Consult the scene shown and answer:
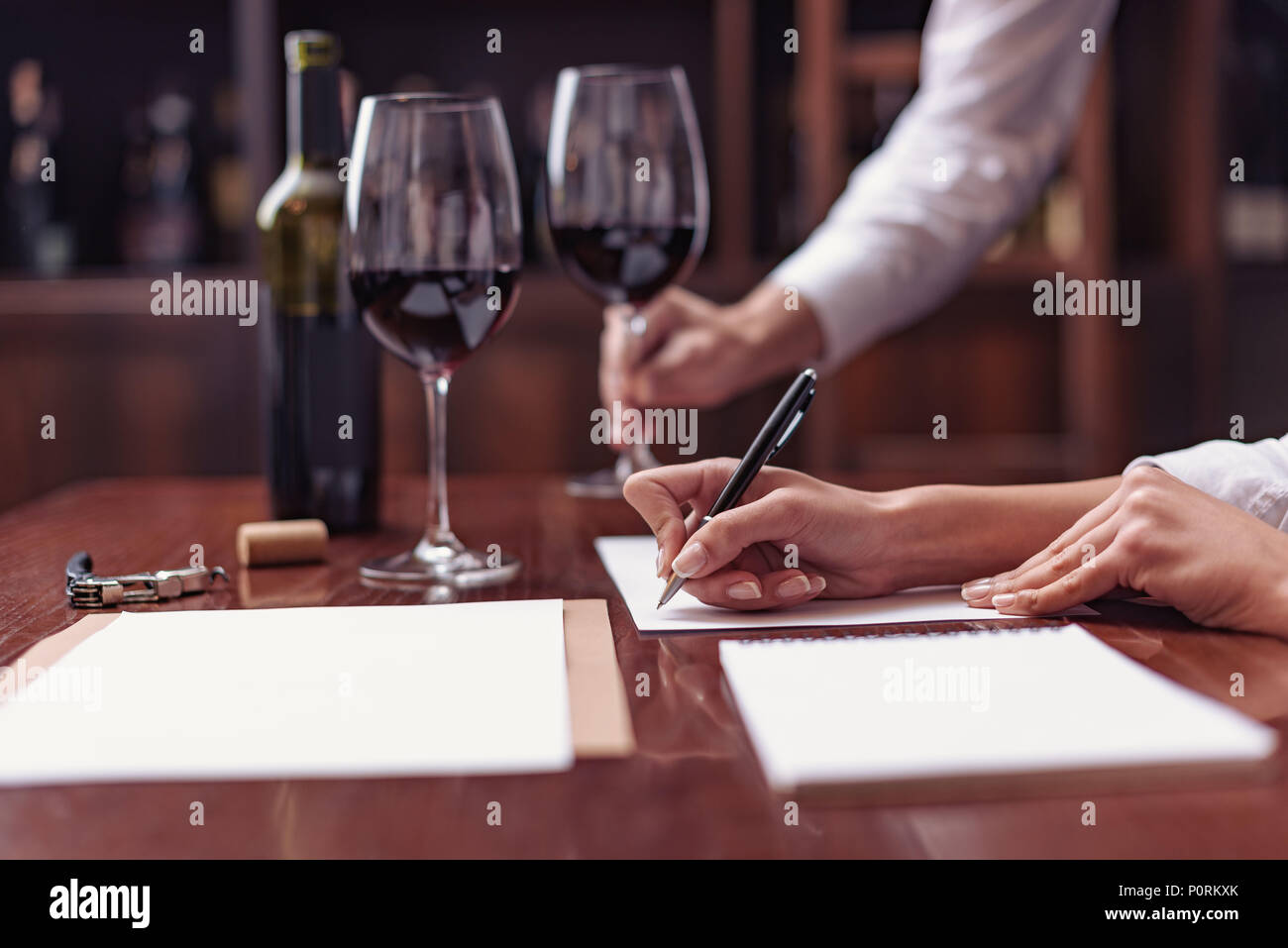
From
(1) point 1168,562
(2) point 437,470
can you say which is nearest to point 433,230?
(2) point 437,470

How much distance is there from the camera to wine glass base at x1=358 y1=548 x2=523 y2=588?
0.76 meters

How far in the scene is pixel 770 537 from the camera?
0.66 m

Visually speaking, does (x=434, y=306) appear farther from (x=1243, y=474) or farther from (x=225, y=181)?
(x=225, y=181)

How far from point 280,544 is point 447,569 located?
0.42 ft

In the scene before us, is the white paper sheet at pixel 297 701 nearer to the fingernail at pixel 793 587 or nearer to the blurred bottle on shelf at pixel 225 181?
the fingernail at pixel 793 587

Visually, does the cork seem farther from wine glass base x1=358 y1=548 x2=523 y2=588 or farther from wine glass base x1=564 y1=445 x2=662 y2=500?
wine glass base x1=564 y1=445 x2=662 y2=500

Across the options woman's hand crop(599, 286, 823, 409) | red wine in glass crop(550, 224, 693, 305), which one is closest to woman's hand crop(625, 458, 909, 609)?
red wine in glass crop(550, 224, 693, 305)

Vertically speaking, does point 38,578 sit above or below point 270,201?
below

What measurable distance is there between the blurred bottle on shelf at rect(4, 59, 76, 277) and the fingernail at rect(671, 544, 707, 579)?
7.46ft

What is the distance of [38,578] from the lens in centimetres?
77

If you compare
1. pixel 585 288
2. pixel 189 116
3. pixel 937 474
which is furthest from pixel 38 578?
pixel 189 116

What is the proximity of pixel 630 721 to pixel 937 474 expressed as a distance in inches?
32.2
